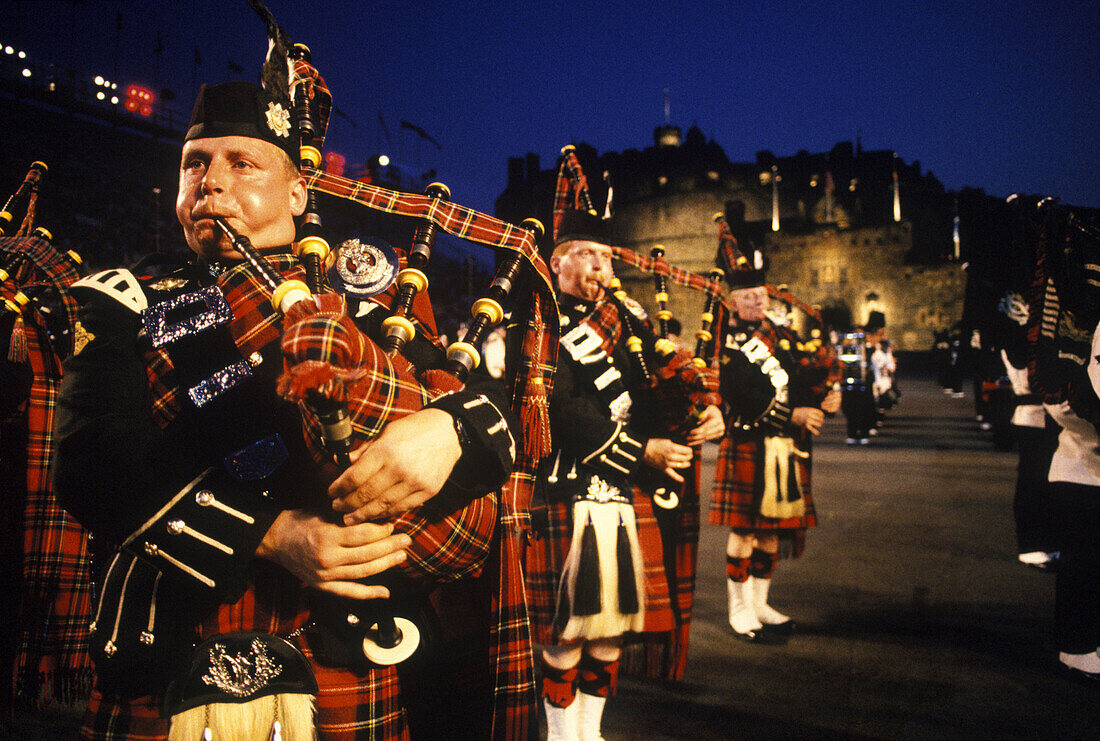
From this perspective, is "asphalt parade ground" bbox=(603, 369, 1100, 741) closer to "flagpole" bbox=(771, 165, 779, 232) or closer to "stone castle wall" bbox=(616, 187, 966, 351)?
"stone castle wall" bbox=(616, 187, 966, 351)

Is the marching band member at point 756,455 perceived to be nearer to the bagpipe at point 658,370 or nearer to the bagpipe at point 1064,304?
the bagpipe at point 658,370

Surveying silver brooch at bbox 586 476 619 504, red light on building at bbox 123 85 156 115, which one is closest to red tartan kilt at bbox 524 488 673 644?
silver brooch at bbox 586 476 619 504

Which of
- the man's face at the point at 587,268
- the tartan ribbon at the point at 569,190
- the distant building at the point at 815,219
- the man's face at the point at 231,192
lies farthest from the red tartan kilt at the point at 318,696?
the distant building at the point at 815,219

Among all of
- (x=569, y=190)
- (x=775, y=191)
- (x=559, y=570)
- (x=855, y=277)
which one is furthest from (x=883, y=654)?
(x=775, y=191)

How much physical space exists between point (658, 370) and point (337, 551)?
2.12 meters

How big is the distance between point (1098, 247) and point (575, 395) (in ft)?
10.1

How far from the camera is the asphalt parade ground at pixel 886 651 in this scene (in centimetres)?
300

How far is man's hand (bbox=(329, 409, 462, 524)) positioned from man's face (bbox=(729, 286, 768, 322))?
380cm

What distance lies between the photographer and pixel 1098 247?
3396 mm

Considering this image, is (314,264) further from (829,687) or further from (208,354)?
(829,687)

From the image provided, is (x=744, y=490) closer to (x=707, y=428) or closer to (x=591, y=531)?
(x=707, y=428)

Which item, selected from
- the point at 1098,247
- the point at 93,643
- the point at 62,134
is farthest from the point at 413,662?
the point at 62,134

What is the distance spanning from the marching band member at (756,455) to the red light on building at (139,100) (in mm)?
29223

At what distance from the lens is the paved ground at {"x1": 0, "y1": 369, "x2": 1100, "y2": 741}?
299cm
